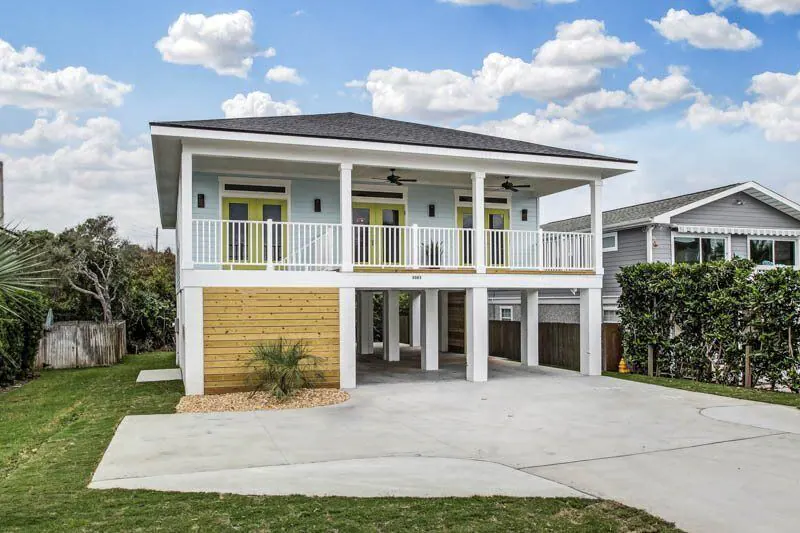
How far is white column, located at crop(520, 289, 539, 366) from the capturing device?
17750 mm

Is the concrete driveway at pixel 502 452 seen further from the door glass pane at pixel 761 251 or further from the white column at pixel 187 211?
the door glass pane at pixel 761 251

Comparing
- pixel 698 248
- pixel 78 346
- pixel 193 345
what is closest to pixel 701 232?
pixel 698 248

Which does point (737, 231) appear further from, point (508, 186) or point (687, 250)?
point (508, 186)

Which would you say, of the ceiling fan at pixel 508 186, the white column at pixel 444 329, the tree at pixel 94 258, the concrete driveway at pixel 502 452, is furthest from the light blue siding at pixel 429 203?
the tree at pixel 94 258

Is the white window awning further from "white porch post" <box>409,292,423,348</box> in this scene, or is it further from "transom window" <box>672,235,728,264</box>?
"white porch post" <box>409,292,423,348</box>

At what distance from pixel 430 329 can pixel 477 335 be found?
233 centimetres

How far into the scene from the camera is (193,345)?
1184 cm

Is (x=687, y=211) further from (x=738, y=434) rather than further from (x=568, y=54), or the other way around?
(x=738, y=434)

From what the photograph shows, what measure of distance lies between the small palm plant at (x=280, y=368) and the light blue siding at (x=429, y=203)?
5674 mm

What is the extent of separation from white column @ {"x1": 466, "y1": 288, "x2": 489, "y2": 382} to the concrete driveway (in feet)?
7.15

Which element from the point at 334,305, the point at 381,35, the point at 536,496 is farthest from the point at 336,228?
the point at 536,496

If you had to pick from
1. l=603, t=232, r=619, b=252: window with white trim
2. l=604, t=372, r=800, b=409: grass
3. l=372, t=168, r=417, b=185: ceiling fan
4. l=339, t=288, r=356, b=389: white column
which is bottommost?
l=604, t=372, r=800, b=409: grass

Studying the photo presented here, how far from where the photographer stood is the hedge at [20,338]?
15016mm

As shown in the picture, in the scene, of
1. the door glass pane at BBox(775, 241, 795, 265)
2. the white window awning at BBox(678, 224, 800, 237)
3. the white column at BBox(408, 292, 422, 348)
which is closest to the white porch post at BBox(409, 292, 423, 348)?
the white column at BBox(408, 292, 422, 348)
